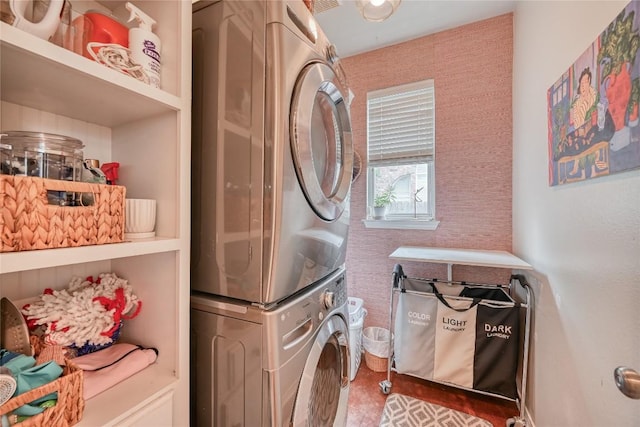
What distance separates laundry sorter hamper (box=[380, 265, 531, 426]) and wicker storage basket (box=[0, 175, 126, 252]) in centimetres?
162

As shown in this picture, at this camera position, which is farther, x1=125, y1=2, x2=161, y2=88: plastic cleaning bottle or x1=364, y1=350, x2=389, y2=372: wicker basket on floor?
x1=364, y1=350, x2=389, y2=372: wicker basket on floor

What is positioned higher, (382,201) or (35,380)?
(382,201)

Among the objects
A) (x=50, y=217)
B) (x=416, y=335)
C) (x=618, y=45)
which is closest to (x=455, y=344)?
(x=416, y=335)

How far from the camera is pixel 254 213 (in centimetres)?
73

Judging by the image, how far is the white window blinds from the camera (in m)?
2.10

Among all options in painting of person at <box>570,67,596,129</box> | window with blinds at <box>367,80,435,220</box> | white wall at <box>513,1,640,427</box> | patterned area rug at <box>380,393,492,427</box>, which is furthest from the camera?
window with blinds at <box>367,80,435,220</box>

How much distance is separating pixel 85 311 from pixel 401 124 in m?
2.20

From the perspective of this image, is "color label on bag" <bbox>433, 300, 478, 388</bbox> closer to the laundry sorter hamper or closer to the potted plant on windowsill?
the laundry sorter hamper

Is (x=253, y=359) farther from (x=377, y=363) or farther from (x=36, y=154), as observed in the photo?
(x=377, y=363)

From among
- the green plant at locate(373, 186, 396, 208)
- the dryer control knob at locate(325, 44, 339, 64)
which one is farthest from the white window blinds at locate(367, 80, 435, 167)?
the dryer control knob at locate(325, 44, 339, 64)

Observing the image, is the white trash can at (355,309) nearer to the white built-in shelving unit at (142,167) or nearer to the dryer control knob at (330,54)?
the white built-in shelving unit at (142,167)

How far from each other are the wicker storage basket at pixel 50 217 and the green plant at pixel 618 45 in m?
1.36

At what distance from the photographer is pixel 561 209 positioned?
3.74 feet

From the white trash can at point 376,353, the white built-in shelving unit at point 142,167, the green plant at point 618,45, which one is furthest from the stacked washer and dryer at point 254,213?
the white trash can at point 376,353
